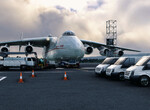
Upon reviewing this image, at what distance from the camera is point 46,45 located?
1500 inches

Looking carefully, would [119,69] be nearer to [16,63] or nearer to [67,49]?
[16,63]

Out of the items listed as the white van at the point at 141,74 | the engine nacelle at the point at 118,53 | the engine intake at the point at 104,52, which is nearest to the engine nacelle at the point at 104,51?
the engine intake at the point at 104,52

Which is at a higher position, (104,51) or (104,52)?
(104,51)

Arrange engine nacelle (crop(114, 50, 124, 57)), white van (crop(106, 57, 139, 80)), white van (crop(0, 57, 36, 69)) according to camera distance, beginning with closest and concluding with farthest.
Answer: white van (crop(106, 57, 139, 80))
white van (crop(0, 57, 36, 69))
engine nacelle (crop(114, 50, 124, 57))

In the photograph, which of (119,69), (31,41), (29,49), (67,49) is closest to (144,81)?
(119,69)

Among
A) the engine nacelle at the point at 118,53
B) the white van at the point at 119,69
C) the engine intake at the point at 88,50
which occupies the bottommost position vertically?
the white van at the point at 119,69

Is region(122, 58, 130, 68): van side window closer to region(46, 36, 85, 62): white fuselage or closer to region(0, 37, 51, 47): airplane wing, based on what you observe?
region(46, 36, 85, 62): white fuselage

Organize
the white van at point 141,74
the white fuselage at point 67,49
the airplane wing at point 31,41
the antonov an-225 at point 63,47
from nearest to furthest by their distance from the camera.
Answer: the white van at point 141,74 → the white fuselage at point 67,49 → the antonov an-225 at point 63,47 → the airplane wing at point 31,41

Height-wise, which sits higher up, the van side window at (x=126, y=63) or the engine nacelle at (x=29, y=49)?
the engine nacelle at (x=29, y=49)

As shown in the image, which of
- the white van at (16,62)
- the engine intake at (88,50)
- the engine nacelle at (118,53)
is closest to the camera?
the white van at (16,62)

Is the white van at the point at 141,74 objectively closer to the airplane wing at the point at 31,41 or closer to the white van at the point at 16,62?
the white van at the point at 16,62

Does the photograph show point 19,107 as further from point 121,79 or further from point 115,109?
point 121,79

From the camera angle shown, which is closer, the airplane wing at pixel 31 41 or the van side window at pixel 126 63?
the van side window at pixel 126 63

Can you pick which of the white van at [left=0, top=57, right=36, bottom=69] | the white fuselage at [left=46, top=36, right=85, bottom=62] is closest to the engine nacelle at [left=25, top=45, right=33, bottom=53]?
the white fuselage at [left=46, top=36, right=85, bottom=62]
